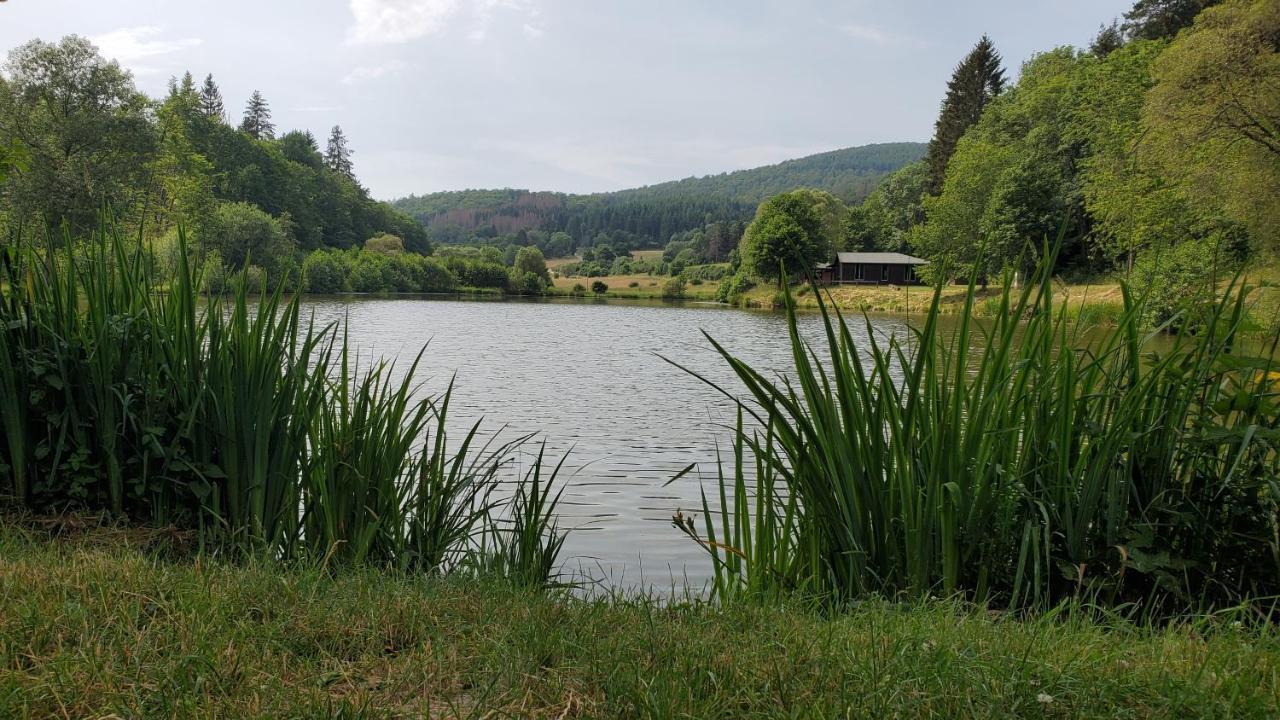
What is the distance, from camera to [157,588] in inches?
95.2

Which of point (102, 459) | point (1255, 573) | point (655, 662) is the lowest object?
point (1255, 573)

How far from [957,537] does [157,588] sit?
110 inches

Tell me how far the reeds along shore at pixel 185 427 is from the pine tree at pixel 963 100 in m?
72.7

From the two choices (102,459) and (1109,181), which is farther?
(1109,181)

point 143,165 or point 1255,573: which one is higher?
point 143,165

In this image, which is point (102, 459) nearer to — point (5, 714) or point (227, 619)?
point (227, 619)

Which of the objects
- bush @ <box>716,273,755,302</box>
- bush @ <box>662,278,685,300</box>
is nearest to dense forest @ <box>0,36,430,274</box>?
bush @ <box>716,273,755,302</box>

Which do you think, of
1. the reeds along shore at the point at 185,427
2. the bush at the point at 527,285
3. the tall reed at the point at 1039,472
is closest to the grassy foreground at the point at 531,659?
the tall reed at the point at 1039,472

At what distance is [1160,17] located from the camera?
52.0 metres

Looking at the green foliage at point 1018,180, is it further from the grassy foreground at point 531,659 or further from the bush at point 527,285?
the bush at point 527,285

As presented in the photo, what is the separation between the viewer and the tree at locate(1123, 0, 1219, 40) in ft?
165

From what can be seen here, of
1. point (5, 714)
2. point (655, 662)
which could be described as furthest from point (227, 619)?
point (655, 662)

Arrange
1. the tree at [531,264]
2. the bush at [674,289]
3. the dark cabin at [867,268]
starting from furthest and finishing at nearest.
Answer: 1. the tree at [531,264]
2. the bush at [674,289]
3. the dark cabin at [867,268]

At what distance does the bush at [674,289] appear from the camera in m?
90.9
